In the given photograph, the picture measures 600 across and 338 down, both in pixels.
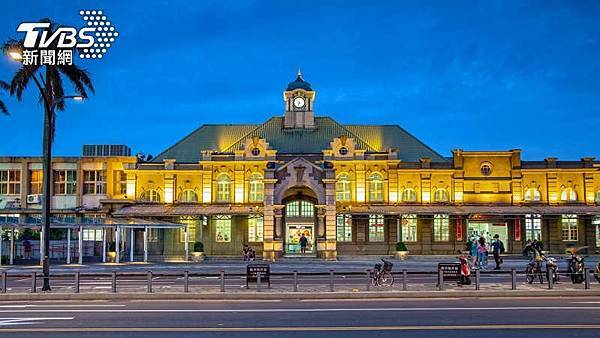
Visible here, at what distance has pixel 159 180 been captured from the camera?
56.4 m

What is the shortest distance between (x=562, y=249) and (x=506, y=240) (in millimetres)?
4112

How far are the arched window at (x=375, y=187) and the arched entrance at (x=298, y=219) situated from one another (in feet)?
15.2

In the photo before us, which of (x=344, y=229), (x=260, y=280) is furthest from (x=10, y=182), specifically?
(x=260, y=280)

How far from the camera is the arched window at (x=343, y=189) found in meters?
55.2

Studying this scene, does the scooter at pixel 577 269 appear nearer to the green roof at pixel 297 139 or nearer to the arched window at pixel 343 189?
the arched window at pixel 343 189

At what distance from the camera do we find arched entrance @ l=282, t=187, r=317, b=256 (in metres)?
54.3

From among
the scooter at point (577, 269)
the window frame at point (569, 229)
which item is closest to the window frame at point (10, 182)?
the window frame at point (569, 229)

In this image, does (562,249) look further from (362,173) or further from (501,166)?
(362,173)

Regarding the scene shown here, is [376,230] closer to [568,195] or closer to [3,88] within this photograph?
[568,195]

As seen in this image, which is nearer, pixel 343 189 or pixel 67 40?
pixel 67 40

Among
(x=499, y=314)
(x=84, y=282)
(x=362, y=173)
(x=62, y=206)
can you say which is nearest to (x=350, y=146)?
(x=362, y=173)

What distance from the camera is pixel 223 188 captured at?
5591 centimetres

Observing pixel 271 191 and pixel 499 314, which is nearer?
pixel 499 314

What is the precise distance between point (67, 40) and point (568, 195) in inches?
1535
